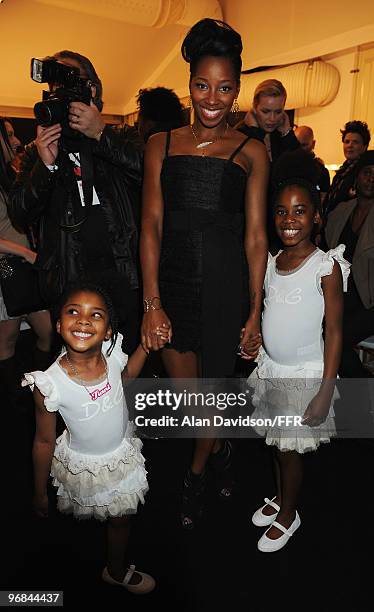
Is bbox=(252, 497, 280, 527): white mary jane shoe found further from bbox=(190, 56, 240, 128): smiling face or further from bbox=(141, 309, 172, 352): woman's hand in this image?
bbox=(190, 56, 240, 128): smiling face

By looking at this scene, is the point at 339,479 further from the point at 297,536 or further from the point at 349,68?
the point at 349,68

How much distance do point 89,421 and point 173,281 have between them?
497 mm

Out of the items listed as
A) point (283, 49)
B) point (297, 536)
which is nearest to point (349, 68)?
point (283, 49)

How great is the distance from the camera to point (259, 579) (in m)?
1.49

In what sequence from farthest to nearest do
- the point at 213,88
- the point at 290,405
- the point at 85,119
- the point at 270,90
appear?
the point at 270,90 → the point at 290,405 → the point at 85,119 → the point at 213,88

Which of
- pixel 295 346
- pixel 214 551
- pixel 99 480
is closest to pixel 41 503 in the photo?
pixel 99 480

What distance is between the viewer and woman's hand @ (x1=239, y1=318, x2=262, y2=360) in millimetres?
1458

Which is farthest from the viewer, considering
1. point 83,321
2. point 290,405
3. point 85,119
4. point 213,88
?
point 290,405

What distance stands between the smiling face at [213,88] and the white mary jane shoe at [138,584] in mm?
1396

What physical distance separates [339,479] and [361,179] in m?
1.52

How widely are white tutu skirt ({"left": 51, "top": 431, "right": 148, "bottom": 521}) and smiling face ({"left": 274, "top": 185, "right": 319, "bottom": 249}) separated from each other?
814 millimetres

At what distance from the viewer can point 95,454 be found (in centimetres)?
129

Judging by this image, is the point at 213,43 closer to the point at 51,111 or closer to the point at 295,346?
the point at 51,111

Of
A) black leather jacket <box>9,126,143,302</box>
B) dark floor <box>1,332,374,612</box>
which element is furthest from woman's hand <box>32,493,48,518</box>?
black leather jacket <box>9,126,143,302</box>
